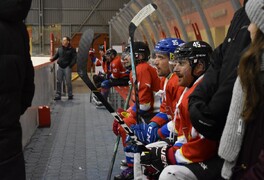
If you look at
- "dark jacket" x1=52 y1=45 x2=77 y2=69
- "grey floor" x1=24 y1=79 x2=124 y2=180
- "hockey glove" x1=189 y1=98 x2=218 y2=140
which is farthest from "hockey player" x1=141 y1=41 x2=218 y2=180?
"dark jacket" x1=52 y1=45 x2=77 y2=69

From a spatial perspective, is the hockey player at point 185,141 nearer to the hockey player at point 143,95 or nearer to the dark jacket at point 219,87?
the dark jacket at point 219,87

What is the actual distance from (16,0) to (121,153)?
132 inches

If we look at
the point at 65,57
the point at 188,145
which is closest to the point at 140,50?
the point at 188,145

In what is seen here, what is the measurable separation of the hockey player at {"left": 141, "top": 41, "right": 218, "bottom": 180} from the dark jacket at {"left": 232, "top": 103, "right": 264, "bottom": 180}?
1.63 ft

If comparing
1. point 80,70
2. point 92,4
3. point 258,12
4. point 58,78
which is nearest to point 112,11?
point 92,4

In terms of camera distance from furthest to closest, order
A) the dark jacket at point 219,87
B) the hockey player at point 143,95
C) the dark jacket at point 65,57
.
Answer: the dark jacket at point 65,57, the hockey player at point 143,95, the dark jacket at point 219,87

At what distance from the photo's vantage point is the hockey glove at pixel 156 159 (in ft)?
7.67

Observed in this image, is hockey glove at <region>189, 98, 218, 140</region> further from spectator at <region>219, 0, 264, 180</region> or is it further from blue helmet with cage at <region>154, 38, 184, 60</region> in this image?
blue helmet with cage at <region>154, 38, 184, 60</region>

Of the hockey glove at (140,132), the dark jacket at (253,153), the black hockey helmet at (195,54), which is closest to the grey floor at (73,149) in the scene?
the hockey glove at (140,132)

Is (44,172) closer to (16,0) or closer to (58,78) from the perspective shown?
(16,0)

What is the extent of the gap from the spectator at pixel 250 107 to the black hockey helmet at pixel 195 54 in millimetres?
818

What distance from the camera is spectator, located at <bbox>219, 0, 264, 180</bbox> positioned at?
4.77 feet

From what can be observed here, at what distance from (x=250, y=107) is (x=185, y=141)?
0.88m

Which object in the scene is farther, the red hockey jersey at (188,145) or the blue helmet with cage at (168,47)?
the blue helmet with cage at (168,47)
